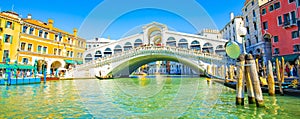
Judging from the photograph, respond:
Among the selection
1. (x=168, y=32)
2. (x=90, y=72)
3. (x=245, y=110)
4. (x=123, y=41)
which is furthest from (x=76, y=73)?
(x=245, y=110)

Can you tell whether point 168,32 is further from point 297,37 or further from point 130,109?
point 130,109

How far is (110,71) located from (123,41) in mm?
10675

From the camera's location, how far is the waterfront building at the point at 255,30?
18.6 metres

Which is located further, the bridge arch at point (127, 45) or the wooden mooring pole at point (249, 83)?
the bridge arch at point (127, 45)

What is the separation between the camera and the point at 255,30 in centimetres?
2014

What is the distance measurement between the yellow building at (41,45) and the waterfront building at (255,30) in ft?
63.0

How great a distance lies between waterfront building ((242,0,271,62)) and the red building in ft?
2.10

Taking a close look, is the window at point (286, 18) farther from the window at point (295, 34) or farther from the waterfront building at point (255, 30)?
the waterfront building at point (255, 30)

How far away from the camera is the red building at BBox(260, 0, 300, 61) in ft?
50.5

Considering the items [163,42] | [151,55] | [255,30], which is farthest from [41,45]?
[255,30]

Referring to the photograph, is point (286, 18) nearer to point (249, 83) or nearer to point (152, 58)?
→ point (152, 58)

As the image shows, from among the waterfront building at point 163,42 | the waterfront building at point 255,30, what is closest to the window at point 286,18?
the waterfront building at point 255,30

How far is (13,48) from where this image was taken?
54.9 ft

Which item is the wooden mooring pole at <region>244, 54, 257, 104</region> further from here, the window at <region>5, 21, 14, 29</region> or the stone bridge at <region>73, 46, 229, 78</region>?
the window at <region>5, 21, 14, 29</region>
